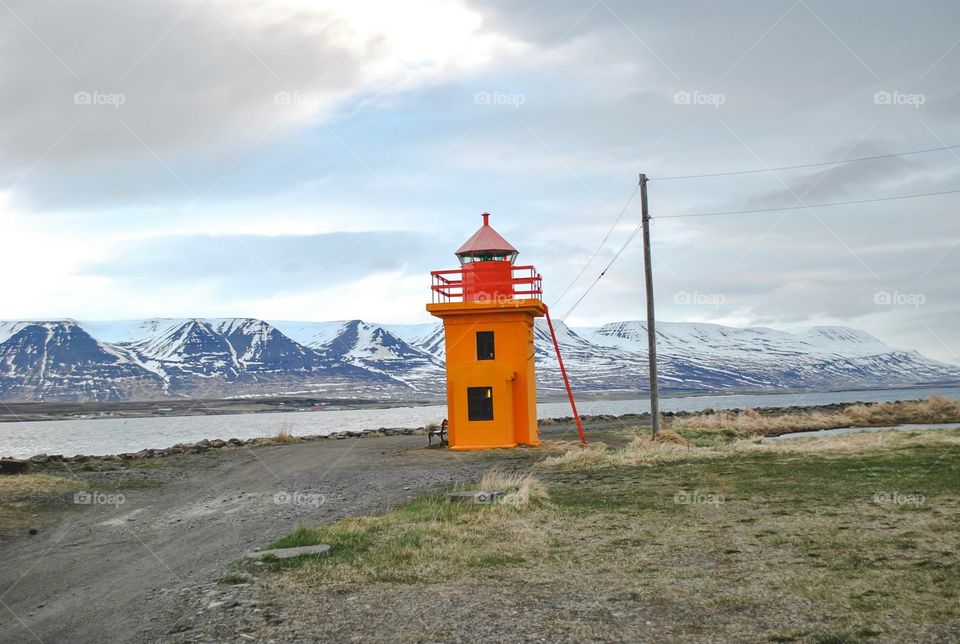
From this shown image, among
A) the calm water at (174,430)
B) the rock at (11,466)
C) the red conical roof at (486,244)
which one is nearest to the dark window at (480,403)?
the red conical roof at (486,244)

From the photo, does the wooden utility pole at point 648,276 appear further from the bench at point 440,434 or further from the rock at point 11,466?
the rock at point 11,466

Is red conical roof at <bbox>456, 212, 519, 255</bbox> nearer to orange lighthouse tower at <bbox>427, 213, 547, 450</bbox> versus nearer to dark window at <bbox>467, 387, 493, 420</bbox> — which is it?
orange lighthouse tower at <bbox>427, 213, 547, 450</bbox>

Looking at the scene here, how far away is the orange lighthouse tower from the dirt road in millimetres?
1943

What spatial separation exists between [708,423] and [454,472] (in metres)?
24.0

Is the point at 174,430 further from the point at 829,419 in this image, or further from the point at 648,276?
the point at 648,276

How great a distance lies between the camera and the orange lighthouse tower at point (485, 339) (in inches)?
1105

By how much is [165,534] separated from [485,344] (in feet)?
52.3

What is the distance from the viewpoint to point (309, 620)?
8016 mm

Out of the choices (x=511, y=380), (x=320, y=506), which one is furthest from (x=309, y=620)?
(x=511, y=380)

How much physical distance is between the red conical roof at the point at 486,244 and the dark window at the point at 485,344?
2688mm

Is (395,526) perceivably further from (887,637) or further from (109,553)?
(887,637)

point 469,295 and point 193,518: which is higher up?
point 469,295

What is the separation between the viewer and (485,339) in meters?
28.6

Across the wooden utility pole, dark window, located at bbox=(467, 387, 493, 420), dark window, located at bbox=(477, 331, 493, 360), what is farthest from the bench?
the wooden utility pole
